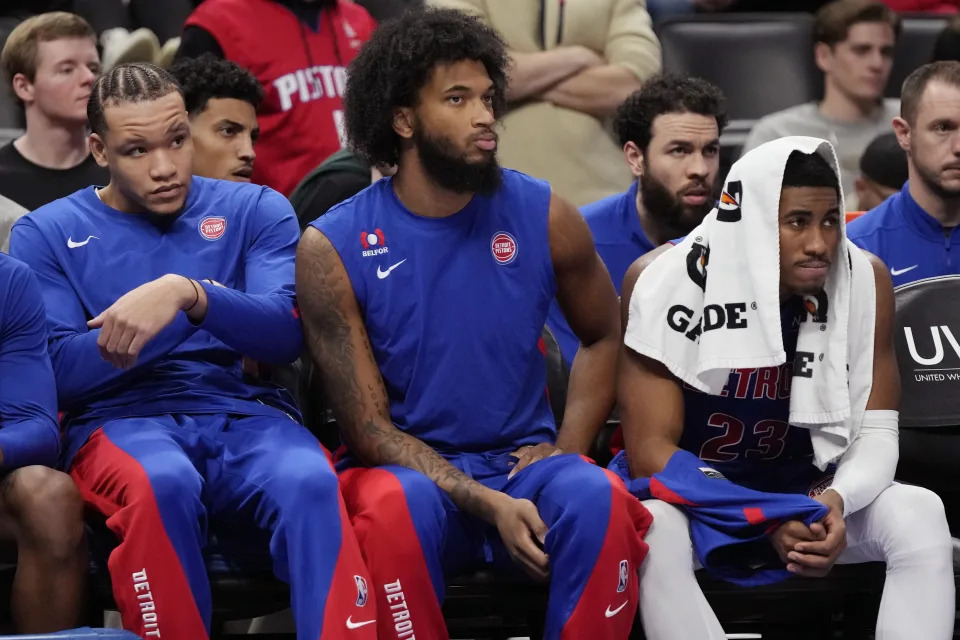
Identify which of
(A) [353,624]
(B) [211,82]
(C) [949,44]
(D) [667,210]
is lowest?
(A) [353,624]

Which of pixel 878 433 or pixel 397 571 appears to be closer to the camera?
pixel 397 571

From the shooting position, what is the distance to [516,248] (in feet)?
10.6

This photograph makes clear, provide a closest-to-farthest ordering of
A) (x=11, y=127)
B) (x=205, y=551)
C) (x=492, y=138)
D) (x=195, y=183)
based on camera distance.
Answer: (x=205, y=551), (x=492, y=138), (x=195, y=183), (x=11, y=127)

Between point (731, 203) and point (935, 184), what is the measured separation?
1278mm

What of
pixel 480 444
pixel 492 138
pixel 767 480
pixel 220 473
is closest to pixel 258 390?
pixel 220 473

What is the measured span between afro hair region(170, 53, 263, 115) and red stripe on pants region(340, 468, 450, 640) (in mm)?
1738

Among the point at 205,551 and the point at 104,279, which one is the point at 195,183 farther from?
the point at 205,551

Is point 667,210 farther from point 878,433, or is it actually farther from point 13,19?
point 13,19

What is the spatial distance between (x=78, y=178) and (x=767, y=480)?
2.46 meters

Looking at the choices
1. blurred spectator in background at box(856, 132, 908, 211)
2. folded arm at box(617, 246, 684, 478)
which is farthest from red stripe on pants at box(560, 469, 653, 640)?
blurred spectator in background at box(856, 132, 908, 211)

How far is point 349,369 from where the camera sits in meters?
3.15

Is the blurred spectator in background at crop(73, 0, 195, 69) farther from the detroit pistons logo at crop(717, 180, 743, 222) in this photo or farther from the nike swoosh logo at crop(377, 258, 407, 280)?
the detroit pistons logo at crop(717, 180, 743, 222)

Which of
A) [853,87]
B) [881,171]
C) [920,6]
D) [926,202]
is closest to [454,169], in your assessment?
[926,202]

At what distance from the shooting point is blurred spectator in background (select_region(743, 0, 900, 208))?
17.1 ft
